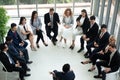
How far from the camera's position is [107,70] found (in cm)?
683

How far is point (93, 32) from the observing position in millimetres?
8109

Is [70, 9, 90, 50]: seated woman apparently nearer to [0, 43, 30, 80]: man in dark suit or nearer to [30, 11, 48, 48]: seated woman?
[30, 11, 48, 48]: seated woman

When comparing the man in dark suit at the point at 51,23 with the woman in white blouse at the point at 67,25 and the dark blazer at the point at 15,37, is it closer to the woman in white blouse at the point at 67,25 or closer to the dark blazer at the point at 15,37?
the woman in white blouse at the point at 67,25

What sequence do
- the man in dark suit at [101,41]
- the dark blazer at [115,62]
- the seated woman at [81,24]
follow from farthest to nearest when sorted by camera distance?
the seated woman at [81,24] → the man in dark suit at [101,41] → the dark blazer at [115,62]

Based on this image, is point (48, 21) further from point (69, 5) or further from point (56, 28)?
point (69, 5)

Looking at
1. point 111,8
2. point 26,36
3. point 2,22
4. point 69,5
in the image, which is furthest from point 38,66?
point 69,5

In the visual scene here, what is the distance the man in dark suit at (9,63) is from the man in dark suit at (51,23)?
2172 millimetres

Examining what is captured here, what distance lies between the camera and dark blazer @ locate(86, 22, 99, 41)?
26.3 ft

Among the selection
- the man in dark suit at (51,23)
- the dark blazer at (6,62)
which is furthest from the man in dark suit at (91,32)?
the dark blazer at (6,62)

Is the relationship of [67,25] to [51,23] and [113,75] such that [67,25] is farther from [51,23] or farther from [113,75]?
[113,75]

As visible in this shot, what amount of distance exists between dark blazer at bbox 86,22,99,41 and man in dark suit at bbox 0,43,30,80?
7.81 feet

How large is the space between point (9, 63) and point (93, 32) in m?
2.81

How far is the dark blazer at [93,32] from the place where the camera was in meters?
8.02

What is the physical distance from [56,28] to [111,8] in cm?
210
